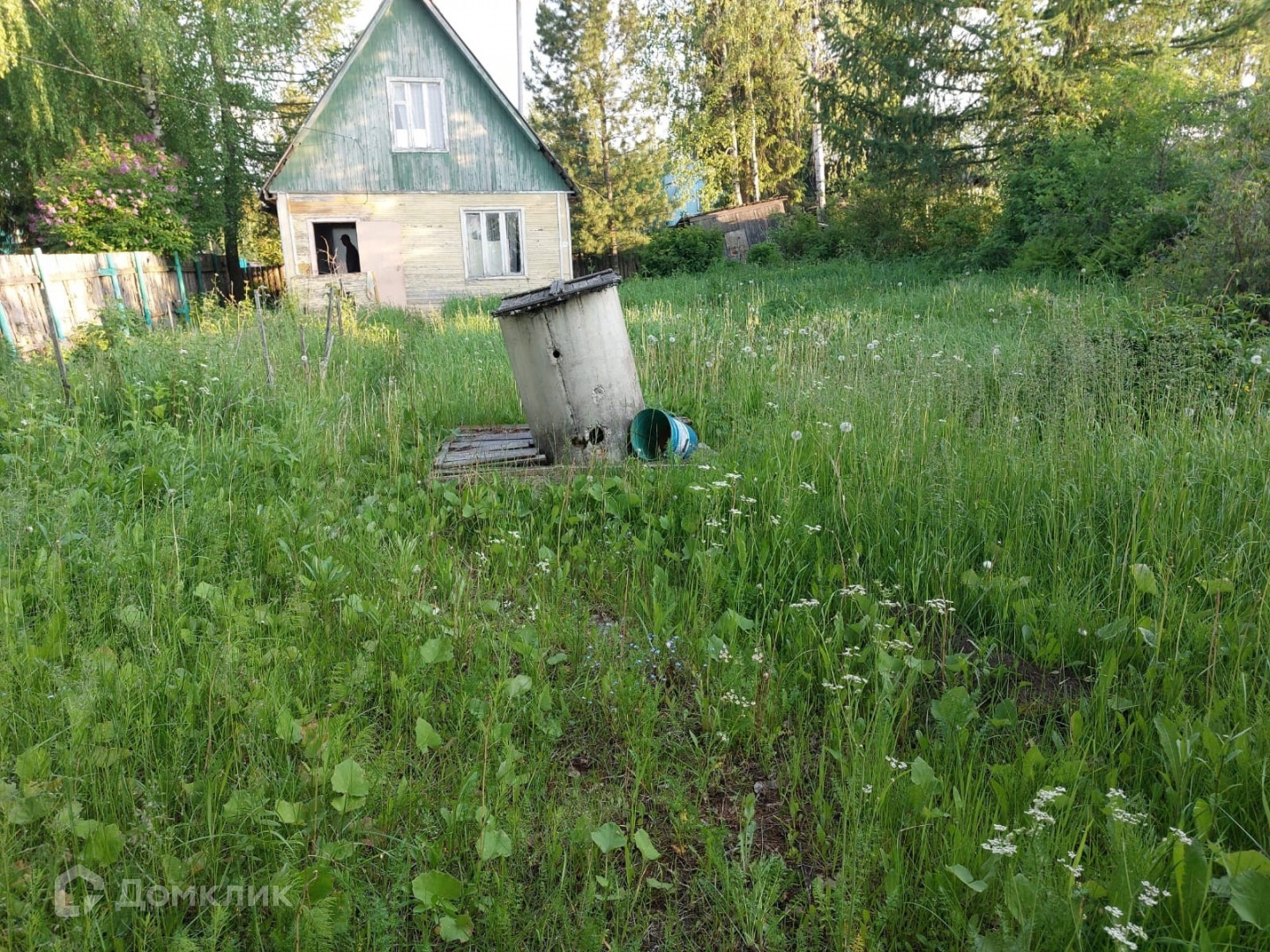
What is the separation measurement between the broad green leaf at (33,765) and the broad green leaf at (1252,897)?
2606 mm

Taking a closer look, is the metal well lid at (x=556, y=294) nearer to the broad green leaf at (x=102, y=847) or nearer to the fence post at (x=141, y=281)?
the broad green leaf at (x=102, y=847)

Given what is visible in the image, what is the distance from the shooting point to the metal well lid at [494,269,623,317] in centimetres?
461

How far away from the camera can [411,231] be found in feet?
58.3

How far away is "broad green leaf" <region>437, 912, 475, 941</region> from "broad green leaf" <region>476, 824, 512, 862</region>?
13 cm

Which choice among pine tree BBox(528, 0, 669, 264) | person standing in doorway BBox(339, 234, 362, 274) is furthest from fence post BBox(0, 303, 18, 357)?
pine tree BBox(528, 0, 669, 264)

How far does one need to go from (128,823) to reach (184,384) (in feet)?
14.0

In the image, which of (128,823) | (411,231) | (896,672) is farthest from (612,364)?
(411,231)

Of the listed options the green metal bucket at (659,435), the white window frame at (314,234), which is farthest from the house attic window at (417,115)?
the green metal bucket at (659,435)

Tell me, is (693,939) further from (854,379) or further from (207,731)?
(854,379)

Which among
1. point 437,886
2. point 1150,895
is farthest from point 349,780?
point 1150,895

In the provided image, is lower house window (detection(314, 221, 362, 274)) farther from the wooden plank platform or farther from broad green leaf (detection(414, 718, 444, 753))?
broad green leaf (detection(414, 718, 444, 753))

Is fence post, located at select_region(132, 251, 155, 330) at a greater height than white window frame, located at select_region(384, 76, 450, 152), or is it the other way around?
white window frame, located at select_region(384, 76, 450, 152)

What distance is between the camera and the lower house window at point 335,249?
17.9 meters

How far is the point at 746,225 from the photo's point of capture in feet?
85.2
